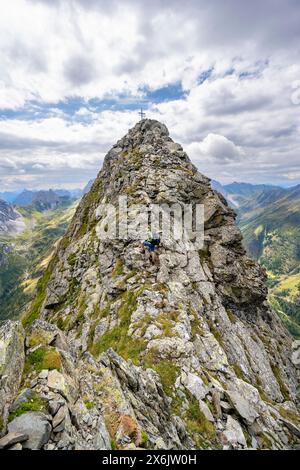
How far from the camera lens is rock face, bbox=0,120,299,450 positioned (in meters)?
20.4

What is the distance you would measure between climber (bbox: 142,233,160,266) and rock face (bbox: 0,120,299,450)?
45.1 inches

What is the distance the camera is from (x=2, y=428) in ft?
50.5

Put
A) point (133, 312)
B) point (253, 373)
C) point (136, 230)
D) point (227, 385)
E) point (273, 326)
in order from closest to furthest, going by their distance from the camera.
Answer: point (227, 385)
point (133, 312)
point (253, 373)
point (136, 230)
point (273, 326)

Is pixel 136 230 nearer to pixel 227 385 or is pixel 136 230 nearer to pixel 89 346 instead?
pixel 89 346

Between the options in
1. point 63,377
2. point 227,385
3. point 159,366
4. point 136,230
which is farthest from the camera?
point 136,230

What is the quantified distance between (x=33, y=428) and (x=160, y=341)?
2157 cm

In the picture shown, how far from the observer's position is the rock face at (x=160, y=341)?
20391 millimetres

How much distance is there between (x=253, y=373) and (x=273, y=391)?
5.41 metres

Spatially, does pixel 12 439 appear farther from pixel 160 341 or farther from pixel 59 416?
Answer: pixel 160 341

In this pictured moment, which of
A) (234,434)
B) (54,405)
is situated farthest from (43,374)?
(234,434)

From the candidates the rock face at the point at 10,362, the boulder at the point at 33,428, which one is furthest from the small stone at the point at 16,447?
the rock face at the point at 10,362

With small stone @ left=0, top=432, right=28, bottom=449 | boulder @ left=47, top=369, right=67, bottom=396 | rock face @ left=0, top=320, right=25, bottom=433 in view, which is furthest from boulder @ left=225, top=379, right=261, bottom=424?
small stone @ left=0, top=432, right=28, bottom=449

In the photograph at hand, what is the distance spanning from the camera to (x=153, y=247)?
180ft

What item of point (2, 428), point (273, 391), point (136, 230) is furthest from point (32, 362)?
point (273, 391)
